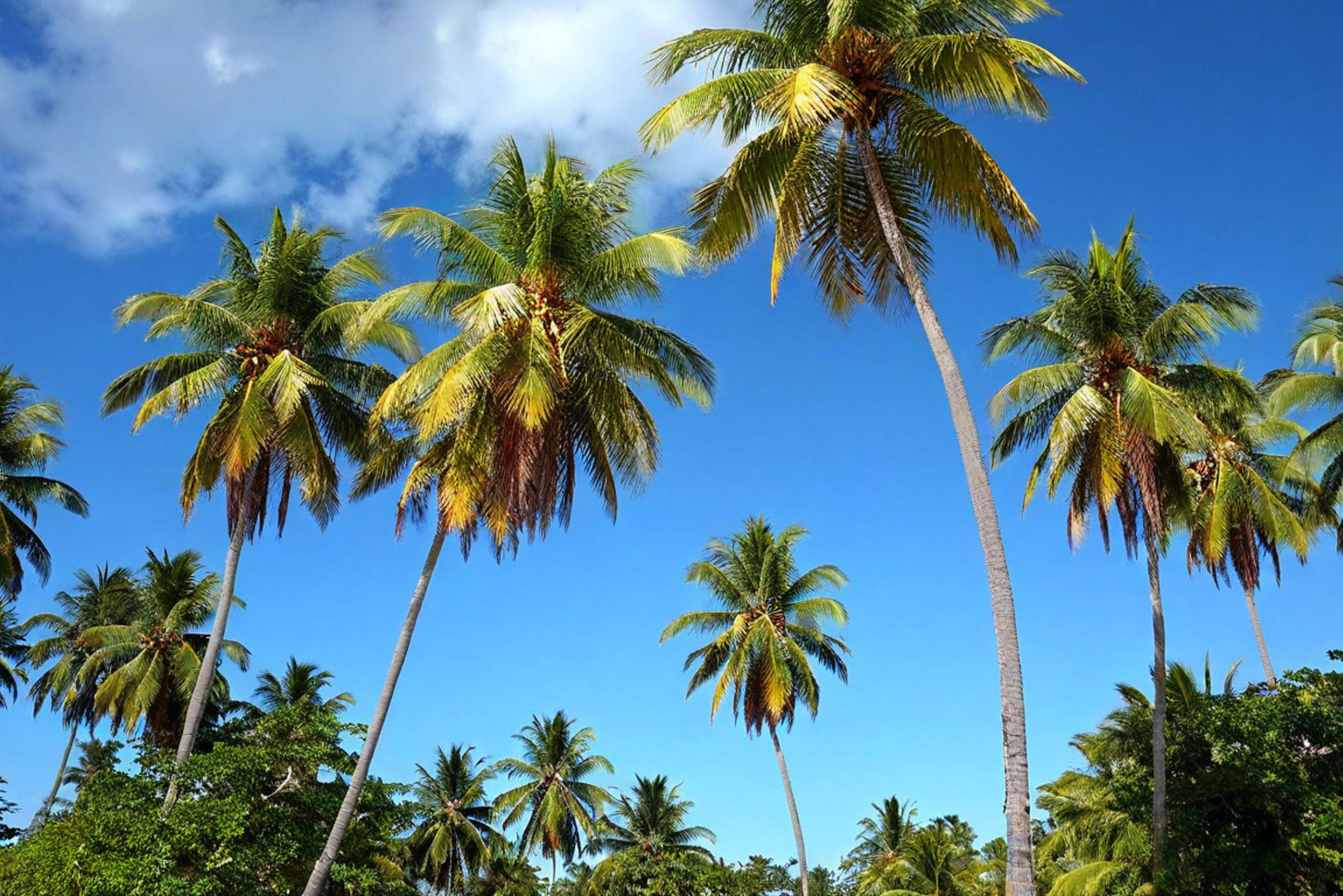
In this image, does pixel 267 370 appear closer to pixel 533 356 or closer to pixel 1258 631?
pixel 533 356

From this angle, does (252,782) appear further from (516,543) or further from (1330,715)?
(1330,715)

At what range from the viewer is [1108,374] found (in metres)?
20.9

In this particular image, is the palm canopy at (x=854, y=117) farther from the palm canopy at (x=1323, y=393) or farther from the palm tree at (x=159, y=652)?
the palm tree at (x=159, y=652)

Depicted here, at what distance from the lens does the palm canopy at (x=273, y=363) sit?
65.8 ft

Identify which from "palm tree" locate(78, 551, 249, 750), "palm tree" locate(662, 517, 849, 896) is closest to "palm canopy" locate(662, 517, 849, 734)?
"palm tree" locate(662, 517, 849, 896)

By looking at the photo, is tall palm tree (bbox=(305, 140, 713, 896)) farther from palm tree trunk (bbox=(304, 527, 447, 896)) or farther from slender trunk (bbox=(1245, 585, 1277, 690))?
slender trunk (bbox=(1245, 585, 1277, 690))

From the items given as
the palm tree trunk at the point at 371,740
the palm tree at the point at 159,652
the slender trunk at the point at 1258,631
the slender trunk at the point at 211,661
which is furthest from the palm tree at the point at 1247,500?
the palm tree at the point at 159,652

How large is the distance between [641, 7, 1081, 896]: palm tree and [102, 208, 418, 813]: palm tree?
29.0 feet

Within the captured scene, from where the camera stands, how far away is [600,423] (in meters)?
18.5

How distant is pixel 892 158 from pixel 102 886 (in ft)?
52.7

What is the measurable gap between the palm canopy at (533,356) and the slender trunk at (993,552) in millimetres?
5555

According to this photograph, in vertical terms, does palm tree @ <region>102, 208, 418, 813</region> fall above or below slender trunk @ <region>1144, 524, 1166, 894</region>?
above

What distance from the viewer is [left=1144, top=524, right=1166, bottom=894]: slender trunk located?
2020 cm

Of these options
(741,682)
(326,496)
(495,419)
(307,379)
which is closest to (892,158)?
(495,419)
